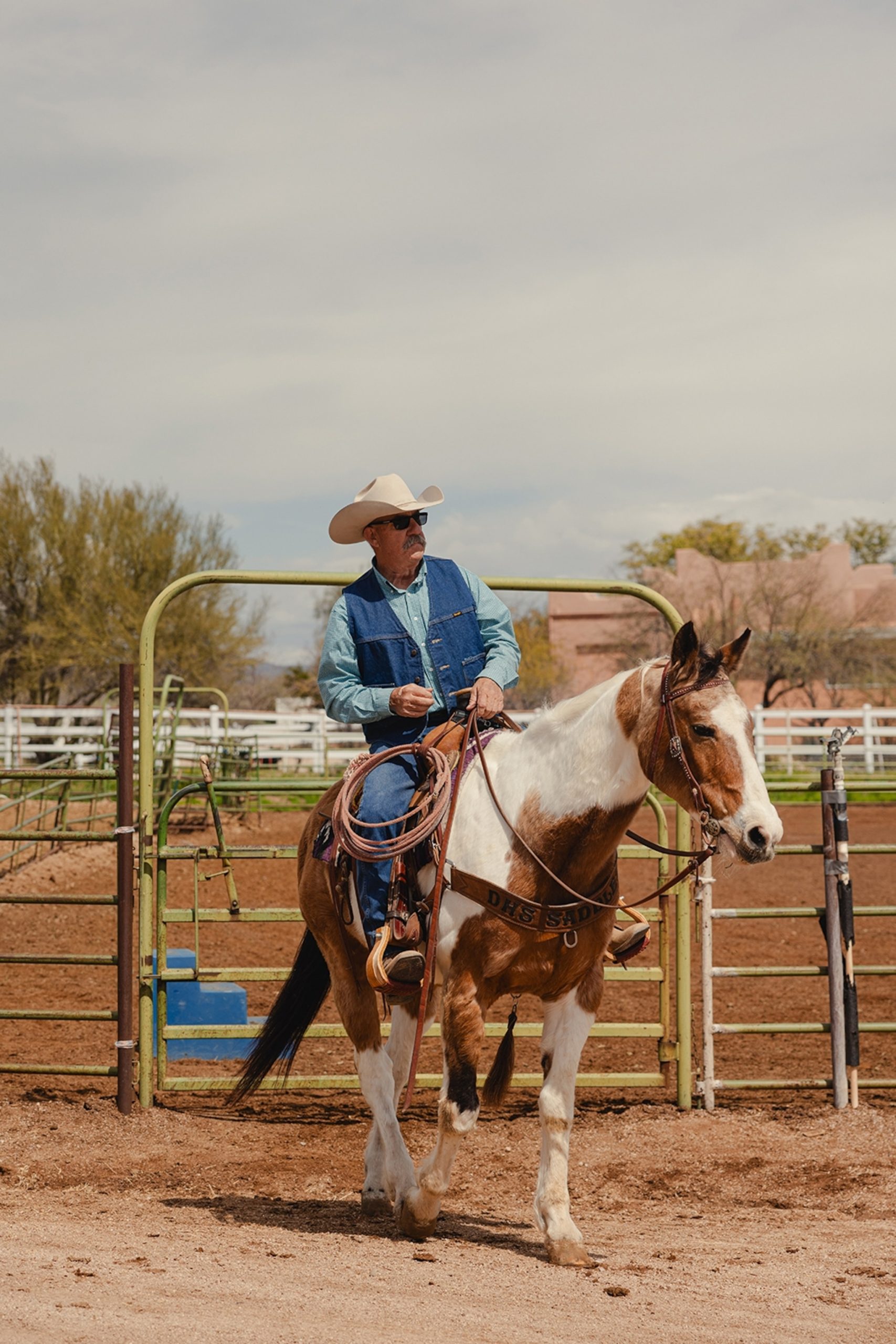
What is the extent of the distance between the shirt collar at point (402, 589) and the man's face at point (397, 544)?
3 centimetres

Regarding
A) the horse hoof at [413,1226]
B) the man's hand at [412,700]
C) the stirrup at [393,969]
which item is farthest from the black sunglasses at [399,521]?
the horse hoof at [413,1226]

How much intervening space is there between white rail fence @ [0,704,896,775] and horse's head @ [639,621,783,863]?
502 inches

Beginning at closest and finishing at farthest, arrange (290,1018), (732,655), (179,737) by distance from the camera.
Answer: (732,655) < (290,1018) < (179,737)

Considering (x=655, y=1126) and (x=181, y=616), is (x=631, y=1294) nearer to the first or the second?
(x=655, y=1126)

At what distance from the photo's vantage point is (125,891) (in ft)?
18.2

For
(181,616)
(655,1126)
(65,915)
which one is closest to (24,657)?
(181,616)

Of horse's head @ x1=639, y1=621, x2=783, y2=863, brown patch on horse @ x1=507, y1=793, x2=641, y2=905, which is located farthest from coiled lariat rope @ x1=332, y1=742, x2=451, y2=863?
horse's head @ x1=639, y1=621, x2=783, y2=863

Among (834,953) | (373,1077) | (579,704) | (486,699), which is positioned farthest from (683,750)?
(834,953)

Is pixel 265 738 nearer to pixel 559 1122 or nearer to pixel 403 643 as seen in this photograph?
pixel 403 643

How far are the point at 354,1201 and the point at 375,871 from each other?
1367 mm

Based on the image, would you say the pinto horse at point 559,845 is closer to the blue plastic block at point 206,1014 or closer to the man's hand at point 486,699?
the man's hand at point 486,699

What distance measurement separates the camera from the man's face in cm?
443

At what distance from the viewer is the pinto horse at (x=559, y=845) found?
3.52m

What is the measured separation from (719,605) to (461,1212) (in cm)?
3437
